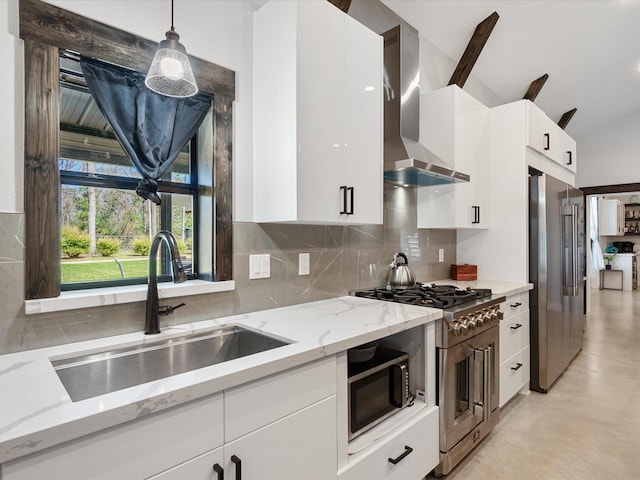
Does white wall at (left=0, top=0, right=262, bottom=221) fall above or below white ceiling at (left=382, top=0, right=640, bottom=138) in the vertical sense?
below

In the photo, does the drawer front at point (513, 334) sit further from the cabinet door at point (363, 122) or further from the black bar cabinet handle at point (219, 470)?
the black bar cabinet handle at point (219, 470)

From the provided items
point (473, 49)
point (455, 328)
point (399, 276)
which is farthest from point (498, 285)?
point (473, 49)

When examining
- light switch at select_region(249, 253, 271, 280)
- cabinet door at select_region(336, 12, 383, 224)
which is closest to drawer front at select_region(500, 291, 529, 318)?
cabinet door at select_region(336, 12, 383, 224)

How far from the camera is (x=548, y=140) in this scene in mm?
3486

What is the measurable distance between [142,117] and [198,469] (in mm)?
1373

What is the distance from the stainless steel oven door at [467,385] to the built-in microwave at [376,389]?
0.70 feet

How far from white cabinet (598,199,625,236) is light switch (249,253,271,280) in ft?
34.6

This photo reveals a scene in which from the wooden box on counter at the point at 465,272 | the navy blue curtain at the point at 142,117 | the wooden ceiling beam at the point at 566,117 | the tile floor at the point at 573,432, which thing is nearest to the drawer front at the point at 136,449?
the navy blue curtain at the point at 142,117

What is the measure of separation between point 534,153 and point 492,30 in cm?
118

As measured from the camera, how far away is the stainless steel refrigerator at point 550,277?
120 inches

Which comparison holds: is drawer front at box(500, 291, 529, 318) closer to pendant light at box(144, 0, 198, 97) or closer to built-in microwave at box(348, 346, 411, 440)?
built-in microwave at box(348, 346, 411, 440)

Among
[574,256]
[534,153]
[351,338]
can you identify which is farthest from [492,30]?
[351,338]

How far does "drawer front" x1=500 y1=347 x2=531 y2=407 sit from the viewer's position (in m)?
2.64

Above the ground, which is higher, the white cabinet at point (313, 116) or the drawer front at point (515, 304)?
the white cabinet at point (313, 116)
